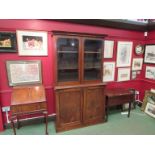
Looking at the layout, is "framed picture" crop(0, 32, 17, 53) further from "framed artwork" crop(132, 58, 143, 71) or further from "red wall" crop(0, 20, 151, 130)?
"framed artwork" crop(132, 58, 143, 71)

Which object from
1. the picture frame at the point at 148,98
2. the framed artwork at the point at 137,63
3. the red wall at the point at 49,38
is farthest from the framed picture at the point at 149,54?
the picture frame at the point at 148,98

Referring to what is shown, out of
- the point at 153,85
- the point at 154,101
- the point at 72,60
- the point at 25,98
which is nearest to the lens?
the point at 25,98

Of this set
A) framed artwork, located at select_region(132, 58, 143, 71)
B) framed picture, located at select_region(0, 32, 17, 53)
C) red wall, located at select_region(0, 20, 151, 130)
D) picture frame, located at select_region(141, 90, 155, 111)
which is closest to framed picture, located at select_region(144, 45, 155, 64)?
framed artwork, located at select_region(132, 58, 143, 71)

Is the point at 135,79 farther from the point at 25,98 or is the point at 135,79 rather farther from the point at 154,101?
the point at 25,98

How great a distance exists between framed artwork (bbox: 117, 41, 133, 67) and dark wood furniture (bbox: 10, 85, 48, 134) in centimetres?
211

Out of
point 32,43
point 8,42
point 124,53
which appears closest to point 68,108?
point 32,43

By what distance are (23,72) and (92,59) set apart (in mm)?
1399

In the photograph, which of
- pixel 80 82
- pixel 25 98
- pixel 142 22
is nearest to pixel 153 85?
pixel 142 22

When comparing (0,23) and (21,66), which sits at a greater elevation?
(0,23)

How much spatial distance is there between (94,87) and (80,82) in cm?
31

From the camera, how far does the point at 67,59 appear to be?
7.71 ft

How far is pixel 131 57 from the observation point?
3.29 meters

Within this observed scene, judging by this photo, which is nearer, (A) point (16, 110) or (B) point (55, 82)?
(A) point (16, 110)

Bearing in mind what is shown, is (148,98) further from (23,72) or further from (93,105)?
(23,72)
